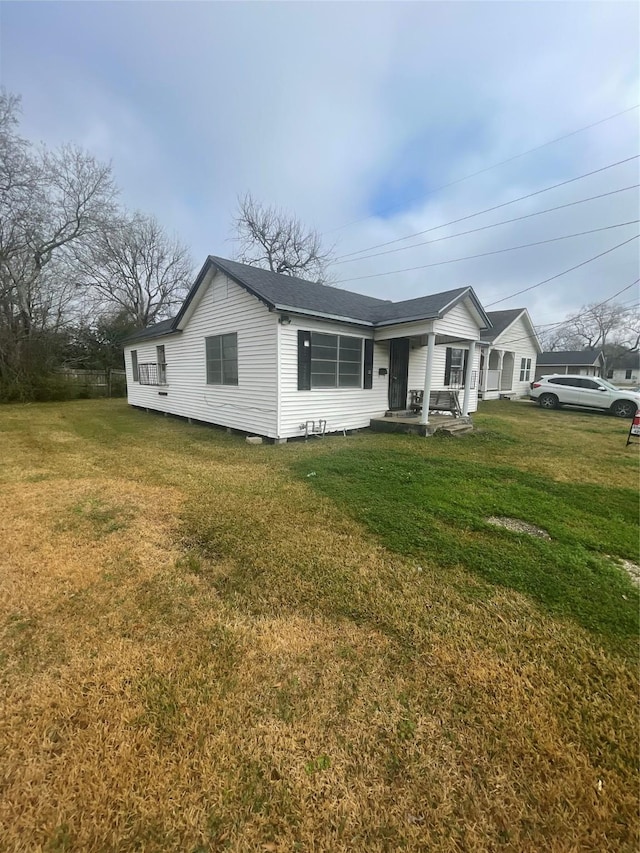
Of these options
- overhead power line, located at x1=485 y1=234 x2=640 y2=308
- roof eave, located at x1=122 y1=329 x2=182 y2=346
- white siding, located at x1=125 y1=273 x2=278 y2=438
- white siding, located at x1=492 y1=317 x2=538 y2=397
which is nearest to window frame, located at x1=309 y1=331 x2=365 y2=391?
white siding, located at x1=125 y1=273 x2=278 y2=438

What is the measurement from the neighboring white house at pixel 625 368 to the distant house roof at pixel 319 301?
5213cm

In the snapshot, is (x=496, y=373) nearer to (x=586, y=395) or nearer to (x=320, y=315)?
(x=586, y=395)

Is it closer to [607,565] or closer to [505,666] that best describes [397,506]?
[607,565]

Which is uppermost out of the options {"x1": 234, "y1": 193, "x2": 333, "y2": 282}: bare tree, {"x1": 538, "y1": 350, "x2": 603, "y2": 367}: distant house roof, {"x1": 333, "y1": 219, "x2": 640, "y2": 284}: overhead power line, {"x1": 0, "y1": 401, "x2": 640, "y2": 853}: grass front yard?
{"x1": 234, "y1": 193, "x2": 333, "y2": 282}: bare tree

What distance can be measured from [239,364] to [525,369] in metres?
19.9

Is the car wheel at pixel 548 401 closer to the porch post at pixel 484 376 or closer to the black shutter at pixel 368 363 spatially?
the porch post at pixel 484 376

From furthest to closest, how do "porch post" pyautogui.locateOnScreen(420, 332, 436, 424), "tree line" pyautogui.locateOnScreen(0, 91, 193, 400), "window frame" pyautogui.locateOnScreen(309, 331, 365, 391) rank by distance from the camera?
"tree line" pyautogui.locateOnScreen(0, 91, 193, 400) < "porch post" pyautogui.locateOnScreen(420, 332, 436, 424) < "window frame" pyautogui.locateOnScreen(309, 331, 365, 391)

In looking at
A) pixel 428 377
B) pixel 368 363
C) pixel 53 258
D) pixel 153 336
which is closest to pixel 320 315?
pixel 368 363

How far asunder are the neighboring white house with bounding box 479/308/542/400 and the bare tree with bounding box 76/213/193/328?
23.5m

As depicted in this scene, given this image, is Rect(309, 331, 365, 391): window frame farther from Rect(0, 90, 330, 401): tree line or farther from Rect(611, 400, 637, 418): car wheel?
Rect(0, 90, 330, 401): tree line

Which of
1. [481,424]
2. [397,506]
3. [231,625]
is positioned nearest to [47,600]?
[231,625]

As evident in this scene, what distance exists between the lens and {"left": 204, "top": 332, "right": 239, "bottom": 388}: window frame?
8.79m

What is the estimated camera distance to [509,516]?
13.0 feet

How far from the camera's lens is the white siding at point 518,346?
19700 mm
